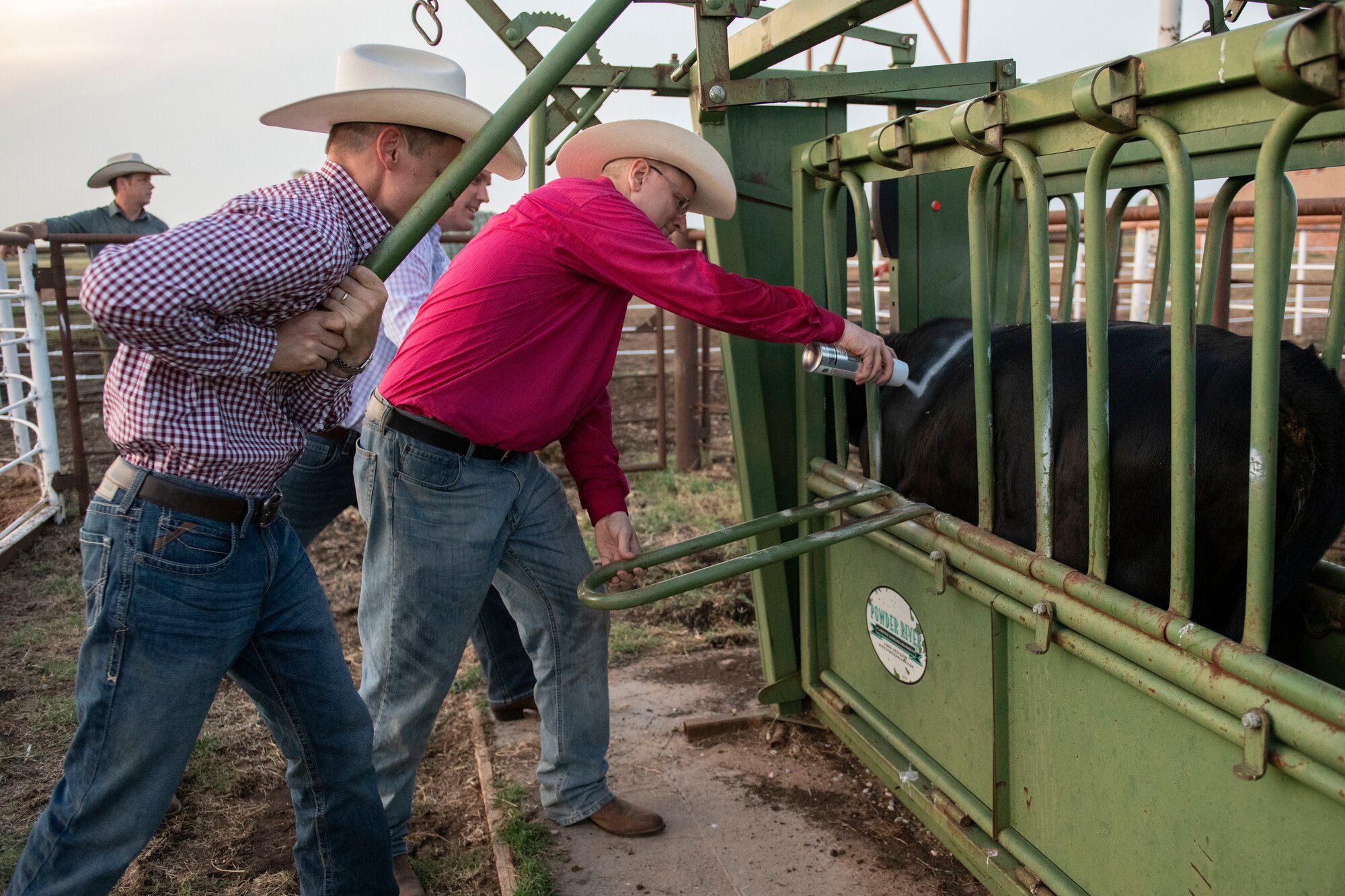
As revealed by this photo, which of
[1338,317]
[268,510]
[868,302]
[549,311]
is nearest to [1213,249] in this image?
[1338,317]

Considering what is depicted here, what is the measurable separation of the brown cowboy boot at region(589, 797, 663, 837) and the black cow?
1.28 metres

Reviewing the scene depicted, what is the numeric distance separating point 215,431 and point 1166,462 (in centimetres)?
171

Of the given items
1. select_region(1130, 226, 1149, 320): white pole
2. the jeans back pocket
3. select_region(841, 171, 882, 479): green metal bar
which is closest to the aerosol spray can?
select_region(841, 171, 882, 479): green metal bar

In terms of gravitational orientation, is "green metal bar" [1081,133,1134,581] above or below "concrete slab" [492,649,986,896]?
above

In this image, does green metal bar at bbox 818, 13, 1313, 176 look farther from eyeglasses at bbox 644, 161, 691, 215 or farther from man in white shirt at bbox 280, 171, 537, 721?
man in white shirt at bbox 280, 171, 537, 721

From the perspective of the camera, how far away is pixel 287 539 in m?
2.02

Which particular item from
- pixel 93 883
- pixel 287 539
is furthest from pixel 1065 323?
pixel 93 883

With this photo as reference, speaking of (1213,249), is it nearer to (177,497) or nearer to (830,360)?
(830,360)

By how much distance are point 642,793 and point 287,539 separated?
149 cm

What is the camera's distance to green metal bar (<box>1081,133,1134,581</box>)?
→ 68.4 inches

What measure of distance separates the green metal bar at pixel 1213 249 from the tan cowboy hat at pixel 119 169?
258 inches

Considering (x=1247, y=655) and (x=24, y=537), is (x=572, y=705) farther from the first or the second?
(x=24, y=537)

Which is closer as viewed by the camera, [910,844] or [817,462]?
[910,844]

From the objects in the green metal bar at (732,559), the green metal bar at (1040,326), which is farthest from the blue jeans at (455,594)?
the green metal bar at (1040,326)
